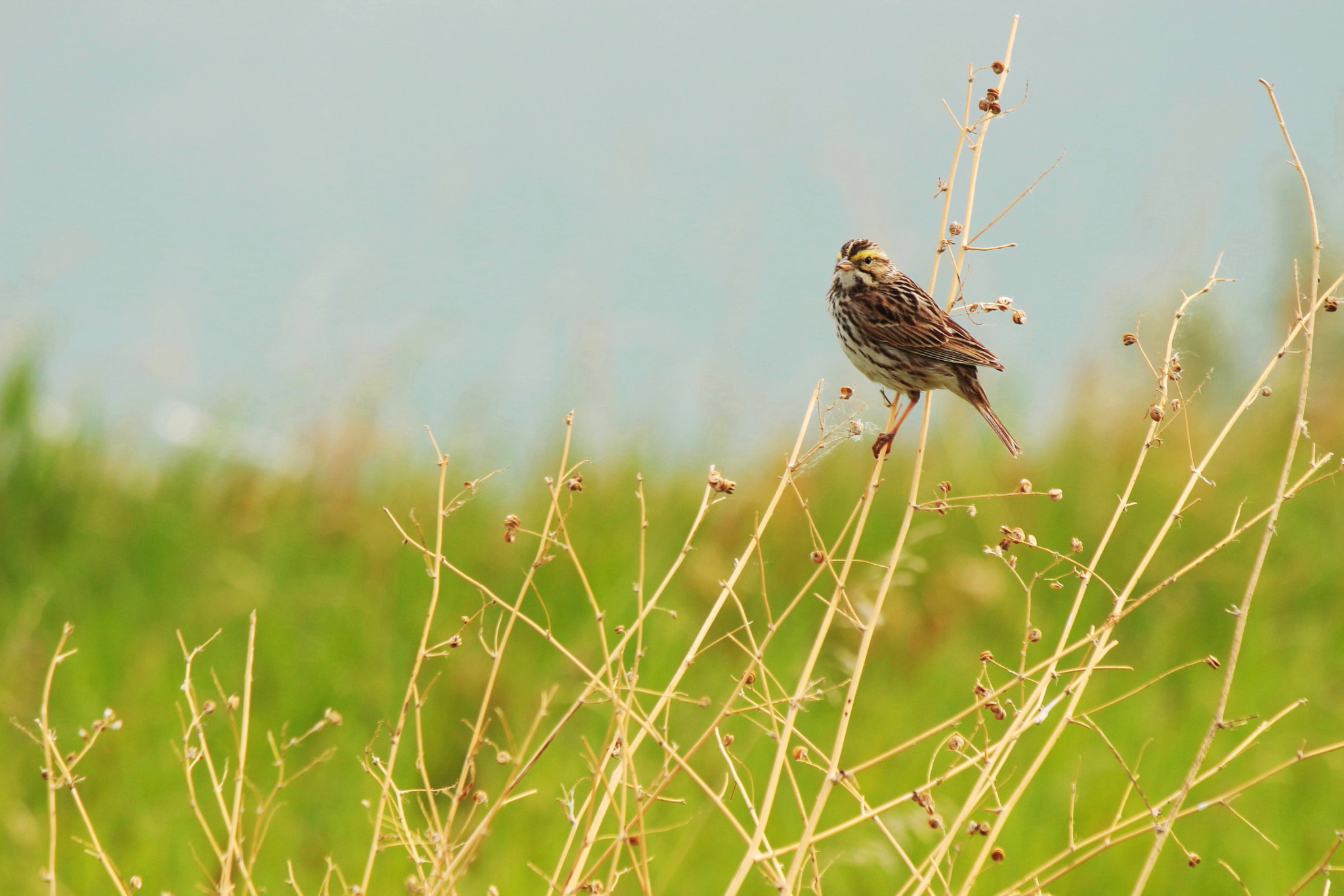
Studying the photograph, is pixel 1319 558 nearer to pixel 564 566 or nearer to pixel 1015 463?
pixel 1015 463

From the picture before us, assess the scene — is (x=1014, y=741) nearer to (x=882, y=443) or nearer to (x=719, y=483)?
(x=719, y=483)

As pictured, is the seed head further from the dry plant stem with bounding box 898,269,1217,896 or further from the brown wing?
the brown wing

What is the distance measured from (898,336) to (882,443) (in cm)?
65

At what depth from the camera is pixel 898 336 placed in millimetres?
4234

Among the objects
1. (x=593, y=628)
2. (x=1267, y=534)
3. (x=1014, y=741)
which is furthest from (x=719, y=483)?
(x=593, y=628)

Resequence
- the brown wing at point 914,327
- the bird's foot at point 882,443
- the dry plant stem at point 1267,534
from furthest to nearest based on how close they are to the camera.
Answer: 1. the brown wing at point 914,327
2. the bird's foot at point 882,443
3. the dry plant stem at point 1267,534

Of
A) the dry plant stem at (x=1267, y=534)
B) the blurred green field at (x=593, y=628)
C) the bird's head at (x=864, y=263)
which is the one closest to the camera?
the dry plant stem at (x=1267, y=534)

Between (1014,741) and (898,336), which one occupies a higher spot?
(898,336)

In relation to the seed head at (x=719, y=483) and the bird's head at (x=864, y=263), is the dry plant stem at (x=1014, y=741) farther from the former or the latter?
the bird's head at (x=864, y=263)

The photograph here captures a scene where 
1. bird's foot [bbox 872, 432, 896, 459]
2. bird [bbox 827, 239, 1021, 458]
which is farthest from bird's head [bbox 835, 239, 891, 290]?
bird's foot [bbox 872, 432, 896, 459]

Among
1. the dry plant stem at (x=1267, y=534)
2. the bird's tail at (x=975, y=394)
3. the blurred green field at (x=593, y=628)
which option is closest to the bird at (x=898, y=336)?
the bird's tail at (x=975, y=394)

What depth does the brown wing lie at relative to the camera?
161 inches

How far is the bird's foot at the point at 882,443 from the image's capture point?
3503 millimetres

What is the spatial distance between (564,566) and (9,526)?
3004 mm
